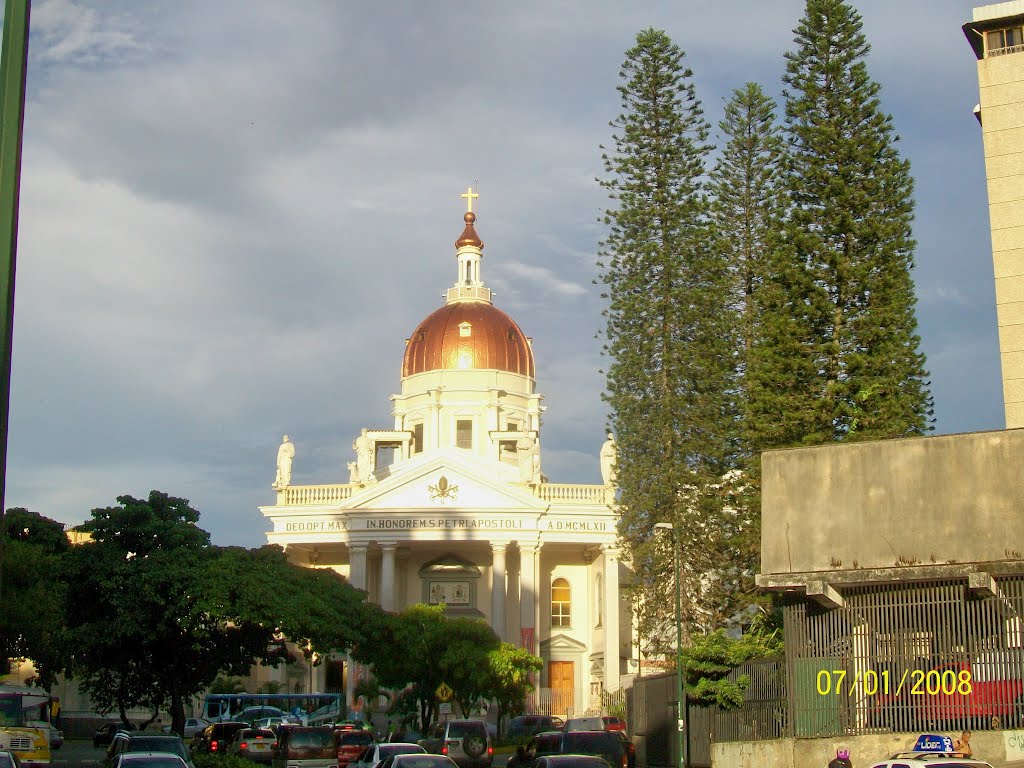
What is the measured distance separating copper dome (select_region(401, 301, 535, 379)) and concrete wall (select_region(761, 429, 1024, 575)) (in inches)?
1623

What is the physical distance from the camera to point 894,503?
76.2 ft

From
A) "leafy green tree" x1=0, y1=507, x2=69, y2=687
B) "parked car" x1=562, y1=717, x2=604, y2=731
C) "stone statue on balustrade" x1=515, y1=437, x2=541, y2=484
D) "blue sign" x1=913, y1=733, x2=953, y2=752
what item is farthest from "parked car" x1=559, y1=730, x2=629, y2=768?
"stone statue on balustrade" x1=515, y1=437, x2=541, y2=484

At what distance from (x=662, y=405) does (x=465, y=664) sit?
9.87 meters

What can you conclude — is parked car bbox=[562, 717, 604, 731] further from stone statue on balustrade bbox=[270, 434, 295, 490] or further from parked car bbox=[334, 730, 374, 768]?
stone statue on balustrade bbox=[270, 434, 295, 490]

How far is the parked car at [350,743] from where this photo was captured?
3075cm

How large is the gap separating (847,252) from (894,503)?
982 centimetres

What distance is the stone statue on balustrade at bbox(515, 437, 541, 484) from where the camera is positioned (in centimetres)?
5803

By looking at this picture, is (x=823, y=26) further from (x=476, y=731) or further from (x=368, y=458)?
(x=368, y=458)

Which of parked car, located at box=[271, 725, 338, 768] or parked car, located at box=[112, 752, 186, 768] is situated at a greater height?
parked car, located at box=[112, 752, 186, 768]

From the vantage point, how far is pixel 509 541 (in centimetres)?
5597

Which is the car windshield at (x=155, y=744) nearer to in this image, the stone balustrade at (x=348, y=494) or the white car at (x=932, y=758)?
→ the white car at (x=932, y=758)

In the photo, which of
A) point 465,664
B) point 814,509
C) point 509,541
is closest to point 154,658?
point 465,664

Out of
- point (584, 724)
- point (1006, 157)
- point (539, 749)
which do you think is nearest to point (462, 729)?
point (584, 724)
